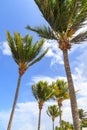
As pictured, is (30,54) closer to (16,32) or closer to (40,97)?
(16,32)

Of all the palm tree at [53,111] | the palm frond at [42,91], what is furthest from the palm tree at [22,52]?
the palm tree at [53,111]

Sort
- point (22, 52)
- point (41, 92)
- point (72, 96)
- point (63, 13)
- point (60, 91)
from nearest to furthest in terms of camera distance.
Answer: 1. point (72, 96)
2. point (63, 13)
3. point (22, 52)
4. point (41, 92)
5. point (60, 91)

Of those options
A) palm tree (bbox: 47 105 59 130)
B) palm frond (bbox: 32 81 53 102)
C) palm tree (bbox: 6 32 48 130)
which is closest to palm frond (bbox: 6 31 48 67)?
palm tree (bbox: 6 32 48 130)

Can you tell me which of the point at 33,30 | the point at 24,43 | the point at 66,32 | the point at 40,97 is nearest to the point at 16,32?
the point at 24,43

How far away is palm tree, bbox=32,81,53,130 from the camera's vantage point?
3928cm

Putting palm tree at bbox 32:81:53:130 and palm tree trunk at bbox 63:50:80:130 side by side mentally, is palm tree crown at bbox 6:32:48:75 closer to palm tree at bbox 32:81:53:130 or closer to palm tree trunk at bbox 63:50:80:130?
palm tree trunk at bbox 63:50:80:130

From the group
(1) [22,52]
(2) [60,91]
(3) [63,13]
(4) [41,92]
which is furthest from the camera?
(2) [60,91]

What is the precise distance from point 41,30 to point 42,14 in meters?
1.11

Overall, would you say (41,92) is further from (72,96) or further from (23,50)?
(72,96)

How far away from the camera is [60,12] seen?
15.8m

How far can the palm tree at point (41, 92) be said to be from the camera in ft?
129

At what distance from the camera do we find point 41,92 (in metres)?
39.5

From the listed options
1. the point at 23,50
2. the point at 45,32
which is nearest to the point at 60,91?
the point at 23,50

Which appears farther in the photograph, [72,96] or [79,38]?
[79,38]
